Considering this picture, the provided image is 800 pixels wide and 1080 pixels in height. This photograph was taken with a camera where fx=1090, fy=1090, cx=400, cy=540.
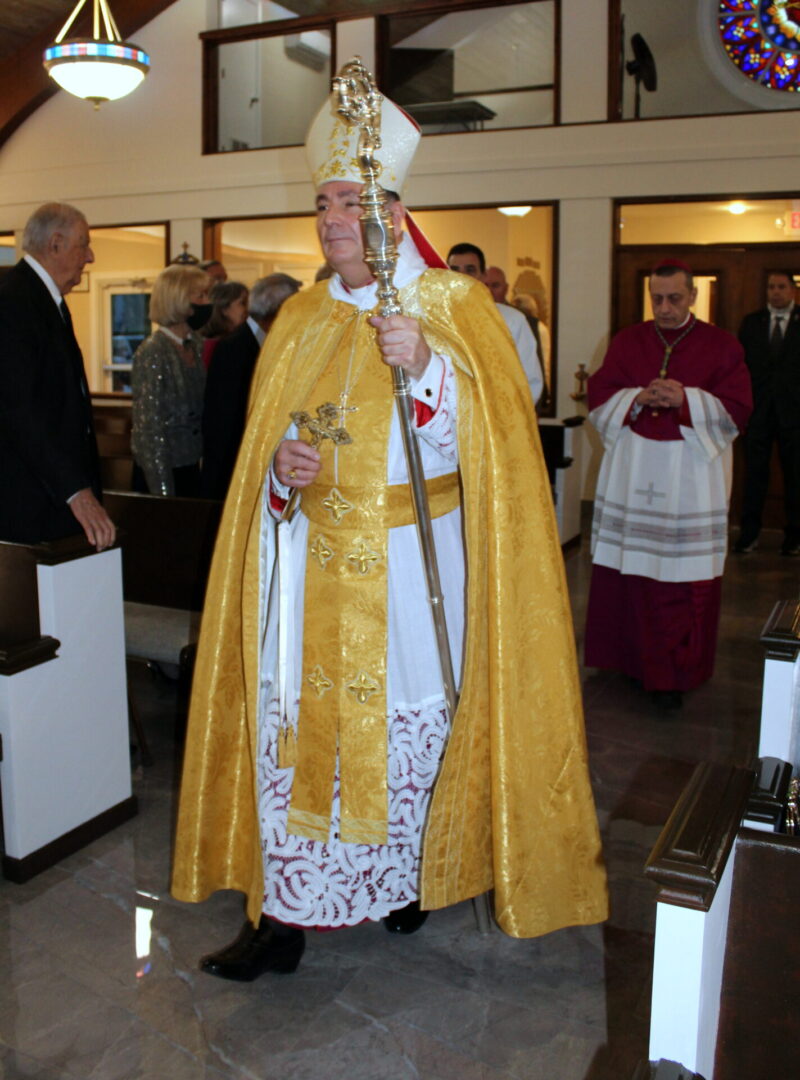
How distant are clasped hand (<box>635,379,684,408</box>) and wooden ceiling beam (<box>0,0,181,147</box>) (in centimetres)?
794

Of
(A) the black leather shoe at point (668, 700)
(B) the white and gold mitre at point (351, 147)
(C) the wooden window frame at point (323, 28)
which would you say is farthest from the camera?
(C) the wooden window frame at point (323, 28)

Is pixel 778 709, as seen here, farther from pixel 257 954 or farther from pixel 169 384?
pixel 169 384

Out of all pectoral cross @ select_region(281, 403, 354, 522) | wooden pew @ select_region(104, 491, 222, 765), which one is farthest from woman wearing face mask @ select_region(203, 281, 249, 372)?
pectoral cross @ select_region(281, 403, 354, 522)

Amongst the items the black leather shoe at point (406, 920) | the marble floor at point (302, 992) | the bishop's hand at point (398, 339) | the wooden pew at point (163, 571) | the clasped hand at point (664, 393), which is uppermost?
the bishop's hand at point (398, 339)

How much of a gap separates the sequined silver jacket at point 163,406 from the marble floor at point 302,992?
162 cm

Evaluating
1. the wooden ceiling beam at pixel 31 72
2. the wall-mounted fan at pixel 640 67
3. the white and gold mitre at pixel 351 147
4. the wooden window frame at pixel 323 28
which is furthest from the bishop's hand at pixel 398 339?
the wooden ceiling beam at pixel 31 72

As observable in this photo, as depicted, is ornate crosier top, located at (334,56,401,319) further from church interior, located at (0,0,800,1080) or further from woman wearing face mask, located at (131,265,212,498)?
woman wearing face mask, located at (131,265,212,498)

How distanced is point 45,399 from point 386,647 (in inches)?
59.0

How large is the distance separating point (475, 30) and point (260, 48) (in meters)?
2.08

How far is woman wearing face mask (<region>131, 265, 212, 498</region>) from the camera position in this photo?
4.34 meters

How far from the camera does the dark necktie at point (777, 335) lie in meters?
7.65

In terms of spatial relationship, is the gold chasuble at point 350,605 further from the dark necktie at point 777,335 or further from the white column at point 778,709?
the dark necktie at point 777,335

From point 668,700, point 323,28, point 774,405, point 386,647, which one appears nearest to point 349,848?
point 386,647

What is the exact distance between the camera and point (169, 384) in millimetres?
4359
